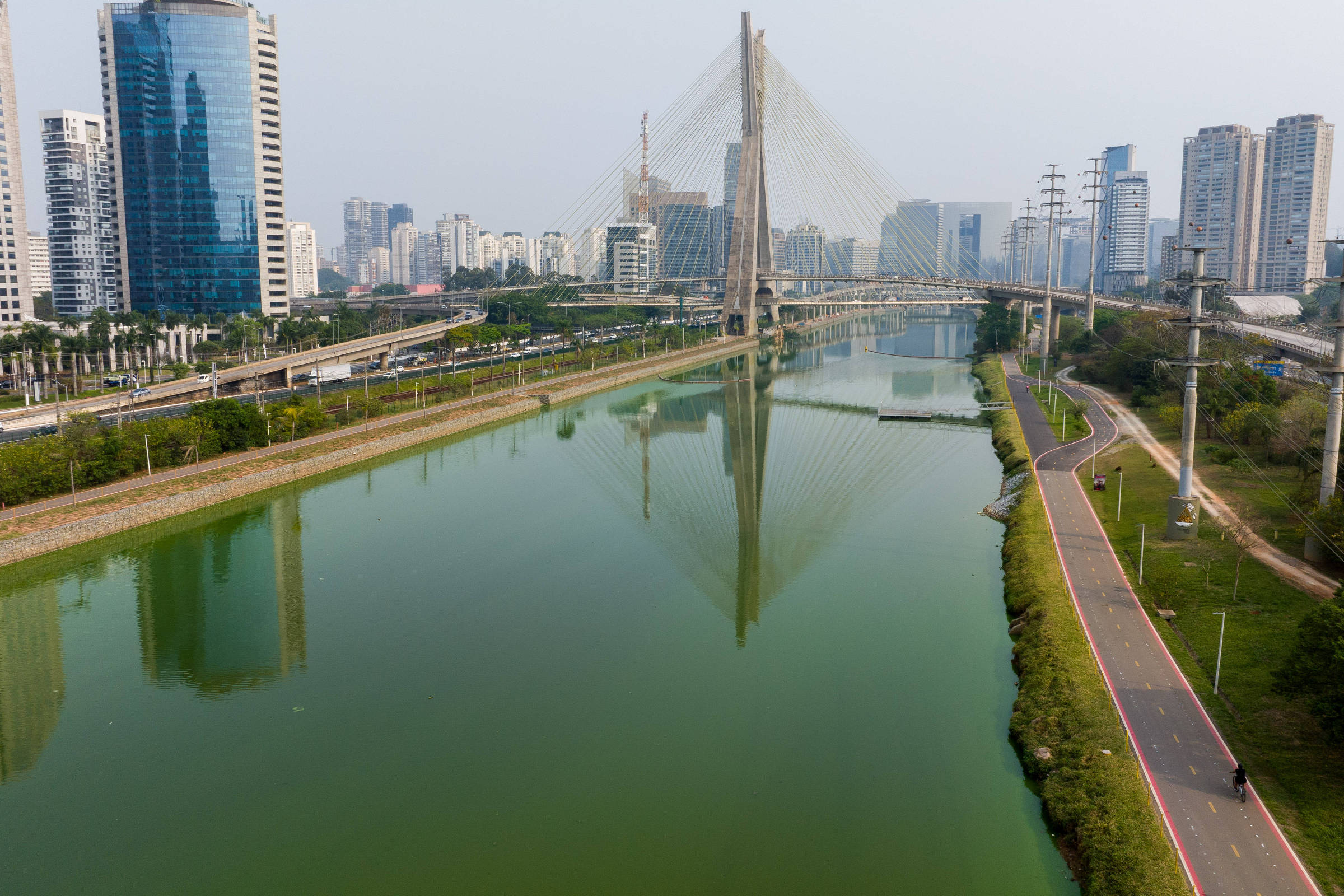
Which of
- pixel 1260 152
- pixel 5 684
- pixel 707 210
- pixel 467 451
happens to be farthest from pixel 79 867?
pixel 707 210

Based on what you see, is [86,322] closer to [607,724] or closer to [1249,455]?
[607,724]

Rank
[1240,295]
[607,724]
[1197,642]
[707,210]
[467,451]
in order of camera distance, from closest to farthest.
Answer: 1. [607,724]
2. [1197,642]
3. [467,451]
4. [1240,295]
5. [707,210]

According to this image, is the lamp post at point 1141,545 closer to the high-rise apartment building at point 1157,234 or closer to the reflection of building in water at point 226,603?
the reflection of building in water at point 226,603

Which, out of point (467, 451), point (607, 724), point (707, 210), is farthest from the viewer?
point (707, 210)

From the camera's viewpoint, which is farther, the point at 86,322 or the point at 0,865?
the point at 86,322

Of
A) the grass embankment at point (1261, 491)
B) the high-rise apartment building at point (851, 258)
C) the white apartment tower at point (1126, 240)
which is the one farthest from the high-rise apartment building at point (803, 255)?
the grass embankment at point (1261, 491)

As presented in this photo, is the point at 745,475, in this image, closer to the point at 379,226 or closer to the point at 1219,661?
the point at 1219,661
